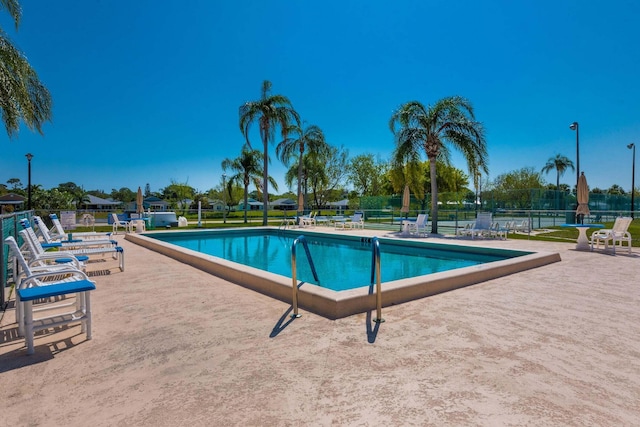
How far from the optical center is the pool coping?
156 inches

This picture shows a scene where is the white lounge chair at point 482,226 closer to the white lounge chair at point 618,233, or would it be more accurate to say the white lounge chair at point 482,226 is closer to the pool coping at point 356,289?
the white lounge chair at point 618,233

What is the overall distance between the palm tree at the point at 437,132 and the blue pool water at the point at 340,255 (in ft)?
14.8

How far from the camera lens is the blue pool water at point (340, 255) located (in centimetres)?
766

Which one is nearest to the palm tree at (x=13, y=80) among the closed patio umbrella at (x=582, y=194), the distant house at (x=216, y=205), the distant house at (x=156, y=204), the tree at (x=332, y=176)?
the closed patio umbrella at (x=582, y=194)

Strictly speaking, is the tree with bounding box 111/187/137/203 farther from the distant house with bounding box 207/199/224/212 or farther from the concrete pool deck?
→ the concrete pool deck

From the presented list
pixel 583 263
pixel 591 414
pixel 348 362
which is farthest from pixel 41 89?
pixel 583 263

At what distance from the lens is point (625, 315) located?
12.5ft

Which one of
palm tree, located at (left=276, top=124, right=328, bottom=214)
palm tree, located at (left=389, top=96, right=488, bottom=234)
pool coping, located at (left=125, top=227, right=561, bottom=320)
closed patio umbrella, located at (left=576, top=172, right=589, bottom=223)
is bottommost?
pool coping, located at (left=125, top=227, right=561, bottom=320)

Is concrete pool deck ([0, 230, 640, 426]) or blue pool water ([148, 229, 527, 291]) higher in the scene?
concrete pool deck ([0, 230, 640, 426])

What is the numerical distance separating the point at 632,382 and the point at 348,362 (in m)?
1.96

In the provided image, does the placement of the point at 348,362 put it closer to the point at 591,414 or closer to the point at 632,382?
the point at 591,414

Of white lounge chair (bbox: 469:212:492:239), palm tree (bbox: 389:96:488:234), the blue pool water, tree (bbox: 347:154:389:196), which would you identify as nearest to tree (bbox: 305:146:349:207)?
tree (bbox: 347:154:389:196)

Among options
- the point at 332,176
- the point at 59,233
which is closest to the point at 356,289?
the point at 59,233

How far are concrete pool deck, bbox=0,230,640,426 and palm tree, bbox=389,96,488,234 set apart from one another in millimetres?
10252
